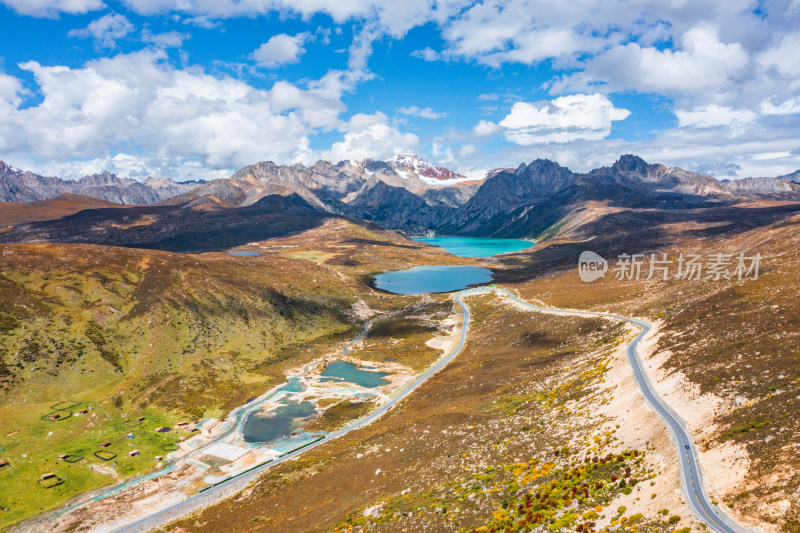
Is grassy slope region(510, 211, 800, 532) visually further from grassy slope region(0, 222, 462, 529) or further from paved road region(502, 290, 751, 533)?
grassy slope region(0, 222, 462, 529)

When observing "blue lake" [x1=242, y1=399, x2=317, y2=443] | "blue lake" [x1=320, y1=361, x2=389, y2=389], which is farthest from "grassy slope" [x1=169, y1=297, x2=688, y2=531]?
"blue lake" [x1=320, y1=361, x2=389, y2=389]

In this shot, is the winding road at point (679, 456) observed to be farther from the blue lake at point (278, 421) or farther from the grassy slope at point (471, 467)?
the blue lake at point (278, 421)

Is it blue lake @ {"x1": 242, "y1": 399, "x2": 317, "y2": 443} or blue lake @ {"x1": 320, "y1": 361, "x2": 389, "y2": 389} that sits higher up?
blue lake @ {"x1": 320, "y1": 361, "x2": 389, "y2": 389}

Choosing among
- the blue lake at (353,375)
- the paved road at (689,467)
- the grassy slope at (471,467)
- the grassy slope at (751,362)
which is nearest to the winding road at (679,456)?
the paved road at (689,467)

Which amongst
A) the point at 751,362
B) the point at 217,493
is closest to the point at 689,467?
the point at 751,362

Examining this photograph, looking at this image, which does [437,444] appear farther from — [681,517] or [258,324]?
[258,324]
